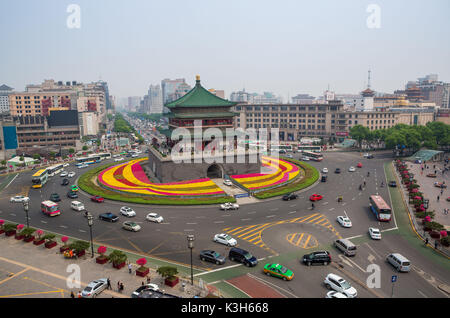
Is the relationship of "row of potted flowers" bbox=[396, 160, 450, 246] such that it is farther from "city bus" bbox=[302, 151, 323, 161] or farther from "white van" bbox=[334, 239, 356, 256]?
"city bus" bbox=[302, 151, 323, 161]

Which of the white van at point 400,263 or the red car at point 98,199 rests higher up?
the red car at point 98,199

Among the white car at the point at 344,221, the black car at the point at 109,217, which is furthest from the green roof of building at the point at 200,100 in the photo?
the white car at the point at 344,221

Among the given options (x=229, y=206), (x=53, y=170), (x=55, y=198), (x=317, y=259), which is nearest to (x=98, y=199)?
(x=55, y=198)

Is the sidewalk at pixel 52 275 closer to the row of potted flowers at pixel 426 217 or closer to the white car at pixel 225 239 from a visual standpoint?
the white car at pixel 225 239

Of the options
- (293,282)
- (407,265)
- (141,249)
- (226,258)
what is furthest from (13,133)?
(407,265)

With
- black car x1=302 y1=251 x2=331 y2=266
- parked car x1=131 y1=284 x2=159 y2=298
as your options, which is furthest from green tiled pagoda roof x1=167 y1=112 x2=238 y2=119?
parked car x1=131 y1=284 x2=159 y2=298
